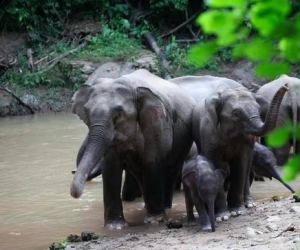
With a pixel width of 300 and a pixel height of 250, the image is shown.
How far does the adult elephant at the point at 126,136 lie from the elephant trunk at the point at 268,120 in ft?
3.21

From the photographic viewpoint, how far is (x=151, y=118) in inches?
296

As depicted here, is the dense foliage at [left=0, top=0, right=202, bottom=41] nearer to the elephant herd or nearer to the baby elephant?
the elephant herd

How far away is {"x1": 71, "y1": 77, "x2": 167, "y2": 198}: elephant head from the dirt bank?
0.66 m

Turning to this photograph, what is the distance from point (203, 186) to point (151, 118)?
4.01 ft

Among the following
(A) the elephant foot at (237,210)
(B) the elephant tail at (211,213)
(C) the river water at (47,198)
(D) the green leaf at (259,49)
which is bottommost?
(C) the river water at (47,198)

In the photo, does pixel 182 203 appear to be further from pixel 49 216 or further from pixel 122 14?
pixel 122 14

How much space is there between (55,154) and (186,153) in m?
5.40

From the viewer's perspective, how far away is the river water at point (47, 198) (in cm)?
755

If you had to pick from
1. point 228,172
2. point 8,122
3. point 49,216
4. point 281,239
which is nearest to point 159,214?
point 228,172

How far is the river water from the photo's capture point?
7.55 meters

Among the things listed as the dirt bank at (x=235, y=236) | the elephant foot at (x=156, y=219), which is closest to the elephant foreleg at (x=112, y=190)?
the elephant foot at (x=156, y=219)

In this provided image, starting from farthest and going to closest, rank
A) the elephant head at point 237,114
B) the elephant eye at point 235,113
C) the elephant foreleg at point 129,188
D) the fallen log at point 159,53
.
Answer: the fallen log at point 159,53 < the elephant foreleg at point 129,188 < the elephant eye at point 235,113 < the elephant head at point 237,114

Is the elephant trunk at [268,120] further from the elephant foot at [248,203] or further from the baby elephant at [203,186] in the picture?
the elephant foot at [248,203]

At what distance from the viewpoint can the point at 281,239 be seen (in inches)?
223
